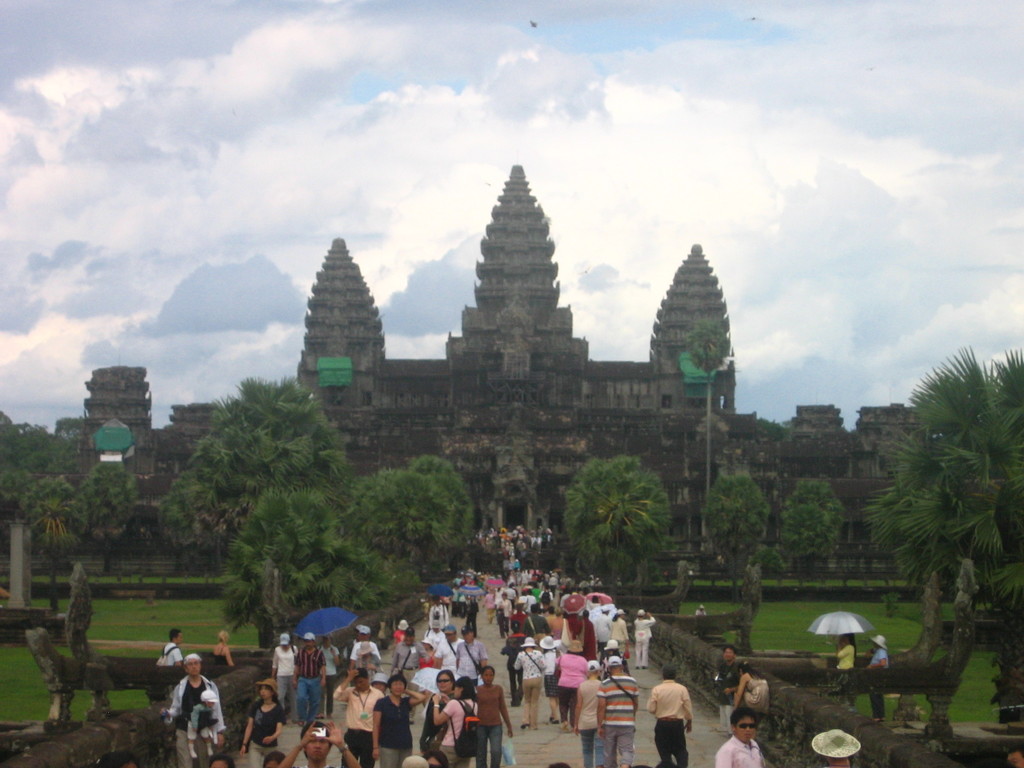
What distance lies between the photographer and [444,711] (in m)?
19.3

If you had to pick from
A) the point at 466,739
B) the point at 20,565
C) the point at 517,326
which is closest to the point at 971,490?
the point at 466,739

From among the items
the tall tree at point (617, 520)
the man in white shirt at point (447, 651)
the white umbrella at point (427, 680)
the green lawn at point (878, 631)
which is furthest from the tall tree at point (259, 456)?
the white umbrella at point (427, 680)

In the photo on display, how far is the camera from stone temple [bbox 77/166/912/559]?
109m

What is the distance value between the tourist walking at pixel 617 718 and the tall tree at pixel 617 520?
1739 inches

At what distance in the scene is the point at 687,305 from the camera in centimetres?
15438

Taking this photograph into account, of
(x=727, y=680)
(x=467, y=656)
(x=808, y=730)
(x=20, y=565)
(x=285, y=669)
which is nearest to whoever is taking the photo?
(x=808, y=730)

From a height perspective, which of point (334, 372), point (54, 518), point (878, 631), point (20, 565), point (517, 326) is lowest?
point (878, 631)

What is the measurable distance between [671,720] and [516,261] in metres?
133

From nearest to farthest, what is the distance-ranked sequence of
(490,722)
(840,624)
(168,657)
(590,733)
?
(490,722)
(590,733)
(168,657)
(840,624)

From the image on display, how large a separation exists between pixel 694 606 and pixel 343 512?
23.4 meters

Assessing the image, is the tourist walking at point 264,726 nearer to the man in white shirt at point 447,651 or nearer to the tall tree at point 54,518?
the man in white shirt at point 447,651

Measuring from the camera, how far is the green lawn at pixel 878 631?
33.7 metres

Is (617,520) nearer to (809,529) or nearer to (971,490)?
(809,529)

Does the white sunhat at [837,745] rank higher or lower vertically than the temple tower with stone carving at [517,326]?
lower
